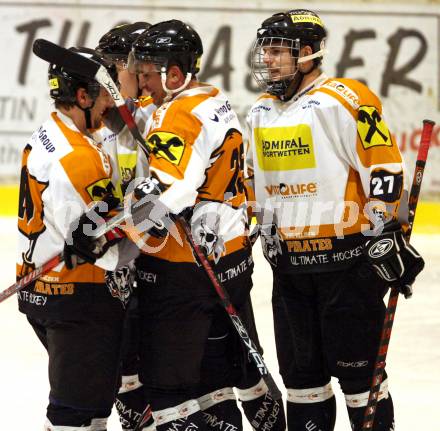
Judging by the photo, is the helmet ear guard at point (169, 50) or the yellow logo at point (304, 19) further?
the yellow logo at point (304, 19)

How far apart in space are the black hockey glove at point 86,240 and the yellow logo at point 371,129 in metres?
0.83

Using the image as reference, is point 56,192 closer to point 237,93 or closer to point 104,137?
point 104,137

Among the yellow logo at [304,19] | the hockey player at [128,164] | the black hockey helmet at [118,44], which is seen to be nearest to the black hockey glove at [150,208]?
the hockey player at [128,164]

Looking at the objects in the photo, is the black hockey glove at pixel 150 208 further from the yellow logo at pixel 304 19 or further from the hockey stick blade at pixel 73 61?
the yellow logo at pixel 304 19

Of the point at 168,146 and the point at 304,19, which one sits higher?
the point at 304,19

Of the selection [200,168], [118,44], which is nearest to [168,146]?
[200,168]

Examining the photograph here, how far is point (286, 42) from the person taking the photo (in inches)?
131

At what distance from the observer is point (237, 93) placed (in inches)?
297

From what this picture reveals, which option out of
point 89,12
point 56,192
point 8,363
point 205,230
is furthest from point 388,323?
point 89,12

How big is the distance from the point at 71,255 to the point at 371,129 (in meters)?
1.00

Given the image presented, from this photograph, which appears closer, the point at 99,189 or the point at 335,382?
the point at 99,189

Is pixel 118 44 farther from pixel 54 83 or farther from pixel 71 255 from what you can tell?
pixel 71 255

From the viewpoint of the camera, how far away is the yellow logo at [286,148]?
326 centimetres

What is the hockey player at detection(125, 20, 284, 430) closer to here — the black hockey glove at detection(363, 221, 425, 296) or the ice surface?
the black hockey glove at detection(363, 221, 425, 296)
